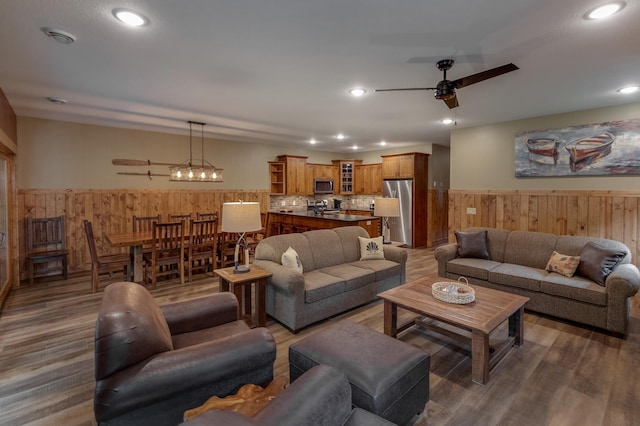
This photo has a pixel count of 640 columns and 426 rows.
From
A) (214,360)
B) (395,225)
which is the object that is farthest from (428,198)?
(214,360)

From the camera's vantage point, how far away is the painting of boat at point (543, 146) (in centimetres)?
490

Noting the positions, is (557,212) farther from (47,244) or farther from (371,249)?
(47,244)

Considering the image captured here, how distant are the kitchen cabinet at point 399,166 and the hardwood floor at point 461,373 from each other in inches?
184

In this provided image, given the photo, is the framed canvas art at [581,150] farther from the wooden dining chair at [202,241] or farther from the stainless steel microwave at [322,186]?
the wooden dining chair at [202,241]

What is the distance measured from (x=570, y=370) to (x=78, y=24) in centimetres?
477

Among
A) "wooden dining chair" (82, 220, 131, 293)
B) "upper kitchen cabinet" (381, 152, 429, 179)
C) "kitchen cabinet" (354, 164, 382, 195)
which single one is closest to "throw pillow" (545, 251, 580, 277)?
"upper kitchen cabinet" (381, 152, 429, 179)

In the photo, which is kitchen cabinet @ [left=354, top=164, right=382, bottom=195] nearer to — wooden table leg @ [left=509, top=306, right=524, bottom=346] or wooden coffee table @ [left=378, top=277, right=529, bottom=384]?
wooden coffee table @ [left=378, top=277, right=529, bottom=384]

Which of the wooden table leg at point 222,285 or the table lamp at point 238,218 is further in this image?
the wooden table leg at point 222,285

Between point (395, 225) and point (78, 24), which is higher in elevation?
point (78, 24)

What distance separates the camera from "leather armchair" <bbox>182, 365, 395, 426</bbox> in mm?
1003

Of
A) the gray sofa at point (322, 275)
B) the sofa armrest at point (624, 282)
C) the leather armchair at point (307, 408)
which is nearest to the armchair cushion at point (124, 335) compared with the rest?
the leather armchair at point (307, 408)

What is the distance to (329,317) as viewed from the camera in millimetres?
3580

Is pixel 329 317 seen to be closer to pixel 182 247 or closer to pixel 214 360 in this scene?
pixel 214 360

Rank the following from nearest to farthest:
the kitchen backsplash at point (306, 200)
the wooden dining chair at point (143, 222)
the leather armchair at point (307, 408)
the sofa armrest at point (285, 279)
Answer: the leather armchair at point (307, 408) → the sofa armrest at point (285, 279) → the wooden dining chair at point (143, 222) → the kitchen backsplash at point (306, 200)
